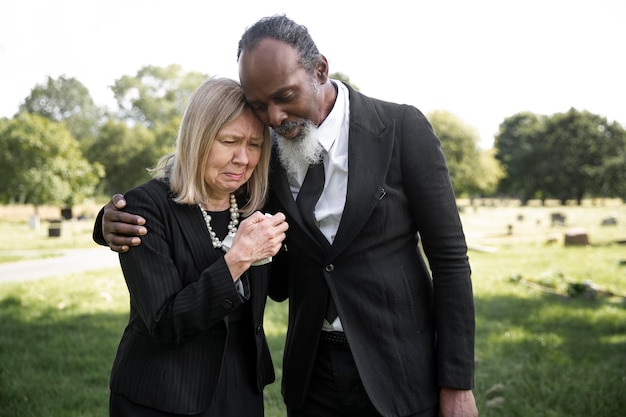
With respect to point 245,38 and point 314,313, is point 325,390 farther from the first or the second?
point 245,38

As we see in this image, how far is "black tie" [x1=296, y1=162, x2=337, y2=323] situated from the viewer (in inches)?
95.5

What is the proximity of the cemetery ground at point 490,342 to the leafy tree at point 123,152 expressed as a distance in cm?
3947

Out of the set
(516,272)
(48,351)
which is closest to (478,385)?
(48,351)

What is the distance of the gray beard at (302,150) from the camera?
8.05 ft

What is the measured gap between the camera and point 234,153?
8.23ft

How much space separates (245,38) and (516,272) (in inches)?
452

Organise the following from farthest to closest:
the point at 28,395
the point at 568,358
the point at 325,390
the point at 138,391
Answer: the point at 568,358 < the point at 28,395 < the point at 325,390 < the point at 138,391

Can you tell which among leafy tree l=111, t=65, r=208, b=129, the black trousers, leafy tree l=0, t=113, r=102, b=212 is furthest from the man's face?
leafy tree l=111, t=65, r=208, b=129

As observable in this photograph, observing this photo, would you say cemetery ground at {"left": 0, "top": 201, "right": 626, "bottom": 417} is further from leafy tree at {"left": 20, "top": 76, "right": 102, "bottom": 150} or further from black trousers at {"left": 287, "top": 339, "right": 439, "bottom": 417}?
leafy tree at {"left": 20, "top": 76, "right": 102, "bottom": 150}

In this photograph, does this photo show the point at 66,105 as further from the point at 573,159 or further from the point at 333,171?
the point at 333,171

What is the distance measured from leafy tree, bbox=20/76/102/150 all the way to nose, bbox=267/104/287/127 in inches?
2769

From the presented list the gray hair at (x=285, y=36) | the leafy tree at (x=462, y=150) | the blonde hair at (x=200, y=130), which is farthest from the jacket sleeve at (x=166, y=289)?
the leafy tree at (x=462, y=150)

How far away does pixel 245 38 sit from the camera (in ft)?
8.06

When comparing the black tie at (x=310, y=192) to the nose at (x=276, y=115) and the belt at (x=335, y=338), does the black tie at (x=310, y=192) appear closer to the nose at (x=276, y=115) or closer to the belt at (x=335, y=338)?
the nose at (x=276, y=115)
